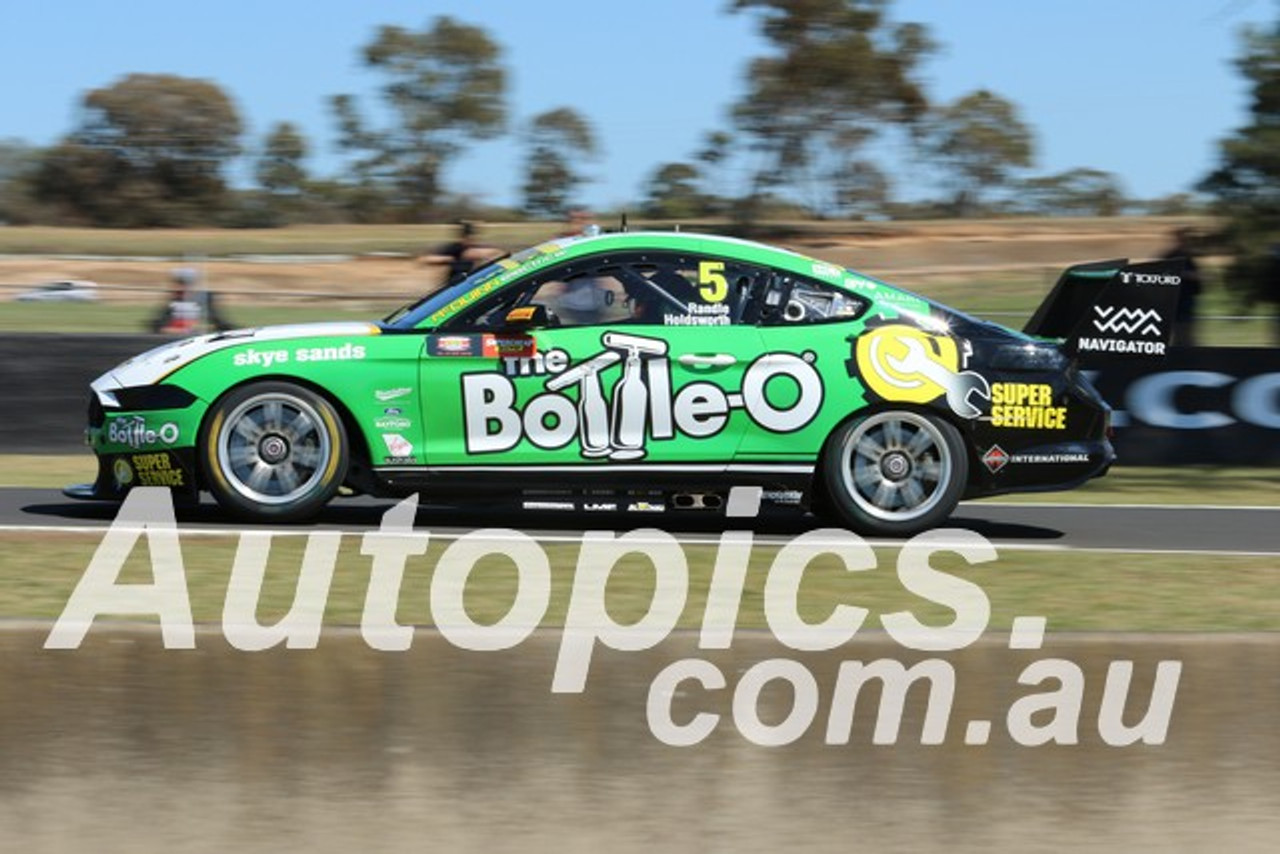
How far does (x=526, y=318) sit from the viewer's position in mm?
8984

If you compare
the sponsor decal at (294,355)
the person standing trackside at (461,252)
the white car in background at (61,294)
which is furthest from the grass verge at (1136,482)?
the white car in background at (61,294)

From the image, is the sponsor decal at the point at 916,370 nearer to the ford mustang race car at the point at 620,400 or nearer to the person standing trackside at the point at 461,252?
the ford mustang race car at the point at 620,400

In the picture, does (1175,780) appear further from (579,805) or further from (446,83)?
(446,83)

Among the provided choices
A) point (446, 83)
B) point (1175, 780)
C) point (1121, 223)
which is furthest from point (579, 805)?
point (446, 83)

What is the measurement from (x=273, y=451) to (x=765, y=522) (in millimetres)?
2544

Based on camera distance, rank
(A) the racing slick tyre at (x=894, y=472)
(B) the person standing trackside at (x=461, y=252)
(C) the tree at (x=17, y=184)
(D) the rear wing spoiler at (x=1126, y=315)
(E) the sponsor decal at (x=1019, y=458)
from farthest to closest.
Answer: (C) the tree at (x=17, y=184), (B) the person standing trackside at (x=461, y=252), (D) the rear wing spoiler at (x=1126, y=315), (E) the sponsor decal at (x=1019, y=458), (A) the racing slick tyre at (x=894, y=472)

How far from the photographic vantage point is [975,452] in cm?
917

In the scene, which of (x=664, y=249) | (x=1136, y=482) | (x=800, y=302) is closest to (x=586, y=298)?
(x=664, y=249)

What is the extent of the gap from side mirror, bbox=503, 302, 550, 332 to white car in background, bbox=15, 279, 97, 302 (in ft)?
39.0

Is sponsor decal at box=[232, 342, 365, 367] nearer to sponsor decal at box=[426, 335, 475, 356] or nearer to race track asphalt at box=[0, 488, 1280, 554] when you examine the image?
sponsor decal at box=[426, 335, 475, 356]

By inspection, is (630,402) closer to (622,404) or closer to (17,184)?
(622,404)

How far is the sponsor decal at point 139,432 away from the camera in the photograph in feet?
29.3

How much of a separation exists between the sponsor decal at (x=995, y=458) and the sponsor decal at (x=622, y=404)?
2.84ft

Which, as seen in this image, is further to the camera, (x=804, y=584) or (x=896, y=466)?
(x=896, y=466)
